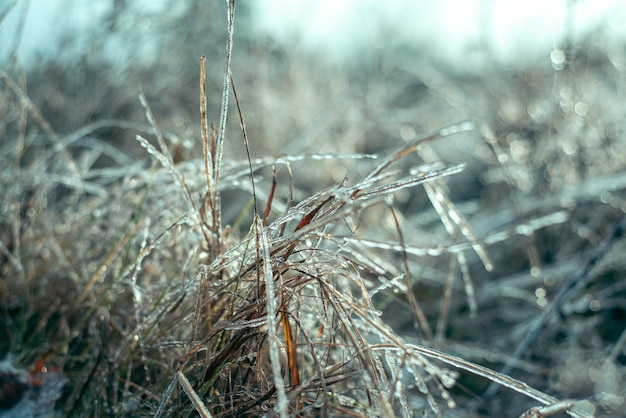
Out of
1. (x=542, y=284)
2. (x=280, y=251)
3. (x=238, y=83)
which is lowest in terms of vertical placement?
(x=542, y=284)

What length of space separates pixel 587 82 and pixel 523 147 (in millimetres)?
539

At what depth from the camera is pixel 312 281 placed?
81cm

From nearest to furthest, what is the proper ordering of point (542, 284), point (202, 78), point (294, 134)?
point (202, 78) < point (542, 284) < point (294, 134)

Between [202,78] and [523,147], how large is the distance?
162 centimetres

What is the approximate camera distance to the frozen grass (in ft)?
2.64

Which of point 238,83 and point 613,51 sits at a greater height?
point 613,51

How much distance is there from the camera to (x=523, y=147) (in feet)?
7.00

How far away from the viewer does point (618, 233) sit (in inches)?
50.5

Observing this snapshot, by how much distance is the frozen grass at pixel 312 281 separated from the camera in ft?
2.64

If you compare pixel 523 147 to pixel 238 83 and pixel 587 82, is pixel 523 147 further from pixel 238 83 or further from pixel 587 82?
pixel 238 83

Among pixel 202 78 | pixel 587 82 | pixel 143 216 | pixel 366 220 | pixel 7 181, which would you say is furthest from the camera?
pixel 587 82

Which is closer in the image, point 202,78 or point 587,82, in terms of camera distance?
point 202,78

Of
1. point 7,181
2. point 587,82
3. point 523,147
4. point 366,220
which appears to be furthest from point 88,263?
point 587,82

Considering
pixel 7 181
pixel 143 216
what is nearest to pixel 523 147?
pixel 143 216
